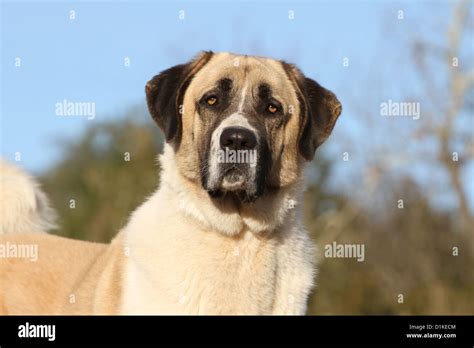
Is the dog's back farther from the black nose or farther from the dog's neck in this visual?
the black nose

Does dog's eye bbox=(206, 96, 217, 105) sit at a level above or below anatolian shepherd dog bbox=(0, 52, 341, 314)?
above

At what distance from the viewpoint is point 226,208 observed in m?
6.62

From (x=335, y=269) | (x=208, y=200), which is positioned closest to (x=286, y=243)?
(x=208, y=200)

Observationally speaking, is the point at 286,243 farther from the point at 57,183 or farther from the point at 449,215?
the point at 57,183

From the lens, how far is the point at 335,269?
24.5 m

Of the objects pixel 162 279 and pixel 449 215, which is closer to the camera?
pixel 162 279

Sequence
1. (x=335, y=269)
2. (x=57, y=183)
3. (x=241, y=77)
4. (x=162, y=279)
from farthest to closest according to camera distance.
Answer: (x=57, y=183) < (x=335, y=269) < (x=241, y=77) < (x=162, y=279)

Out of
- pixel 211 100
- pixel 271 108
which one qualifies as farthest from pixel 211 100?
pixel 271 108

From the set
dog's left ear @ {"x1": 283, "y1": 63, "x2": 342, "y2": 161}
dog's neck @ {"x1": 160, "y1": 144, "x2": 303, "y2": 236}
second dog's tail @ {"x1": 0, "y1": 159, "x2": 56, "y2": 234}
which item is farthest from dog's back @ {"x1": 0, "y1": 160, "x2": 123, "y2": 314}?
dog's left ear @ {"x1": 283, "y1": 63, "x2": 342, "y2": 161}

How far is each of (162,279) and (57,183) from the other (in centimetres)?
3219

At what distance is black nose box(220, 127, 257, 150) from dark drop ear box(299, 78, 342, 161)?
1.69 feet

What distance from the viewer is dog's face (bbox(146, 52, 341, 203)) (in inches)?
259

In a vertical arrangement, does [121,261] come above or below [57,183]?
below

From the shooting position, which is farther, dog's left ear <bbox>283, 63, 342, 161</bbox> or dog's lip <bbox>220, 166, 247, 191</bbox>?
dog's left ear <bbox>283, 63, 342, 161</bbox>
